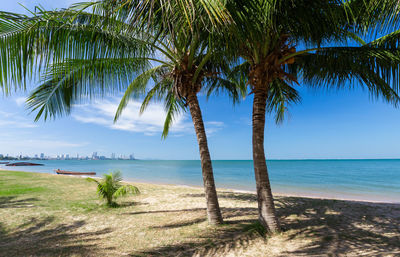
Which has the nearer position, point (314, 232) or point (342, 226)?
point (314, 232)

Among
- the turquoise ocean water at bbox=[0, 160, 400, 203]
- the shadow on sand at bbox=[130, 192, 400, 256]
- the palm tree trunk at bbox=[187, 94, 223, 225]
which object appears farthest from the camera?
the turquoise ocean water at bbox=[0, 160, 400, 203]

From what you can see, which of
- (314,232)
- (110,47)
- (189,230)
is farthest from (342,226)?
(110,47)

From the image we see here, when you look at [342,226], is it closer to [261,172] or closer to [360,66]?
[261,172]

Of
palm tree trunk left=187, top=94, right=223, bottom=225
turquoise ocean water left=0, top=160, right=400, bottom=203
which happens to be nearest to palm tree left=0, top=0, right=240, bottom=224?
palm tree trunk left=187, top=94, right=223, bottom=225

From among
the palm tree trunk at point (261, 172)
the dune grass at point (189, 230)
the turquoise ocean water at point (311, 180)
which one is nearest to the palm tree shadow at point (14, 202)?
the dune grass at point (189, 230)

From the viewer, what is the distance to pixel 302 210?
19.5 feet

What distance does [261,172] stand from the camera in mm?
4371

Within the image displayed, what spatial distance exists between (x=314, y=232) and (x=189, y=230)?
8.52ft

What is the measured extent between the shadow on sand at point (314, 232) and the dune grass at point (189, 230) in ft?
0.05

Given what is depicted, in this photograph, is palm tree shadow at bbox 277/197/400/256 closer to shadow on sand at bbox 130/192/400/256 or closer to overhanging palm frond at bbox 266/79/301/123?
shadow on sand at bbox 130/192/400/256

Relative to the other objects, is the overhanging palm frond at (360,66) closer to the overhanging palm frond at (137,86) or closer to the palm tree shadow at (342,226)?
the palm tree shadow at (342,226)

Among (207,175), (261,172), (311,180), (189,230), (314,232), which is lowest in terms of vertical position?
(311,180)

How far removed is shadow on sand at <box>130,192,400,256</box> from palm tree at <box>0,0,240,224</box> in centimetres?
77

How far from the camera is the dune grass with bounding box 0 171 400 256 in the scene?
363cm
